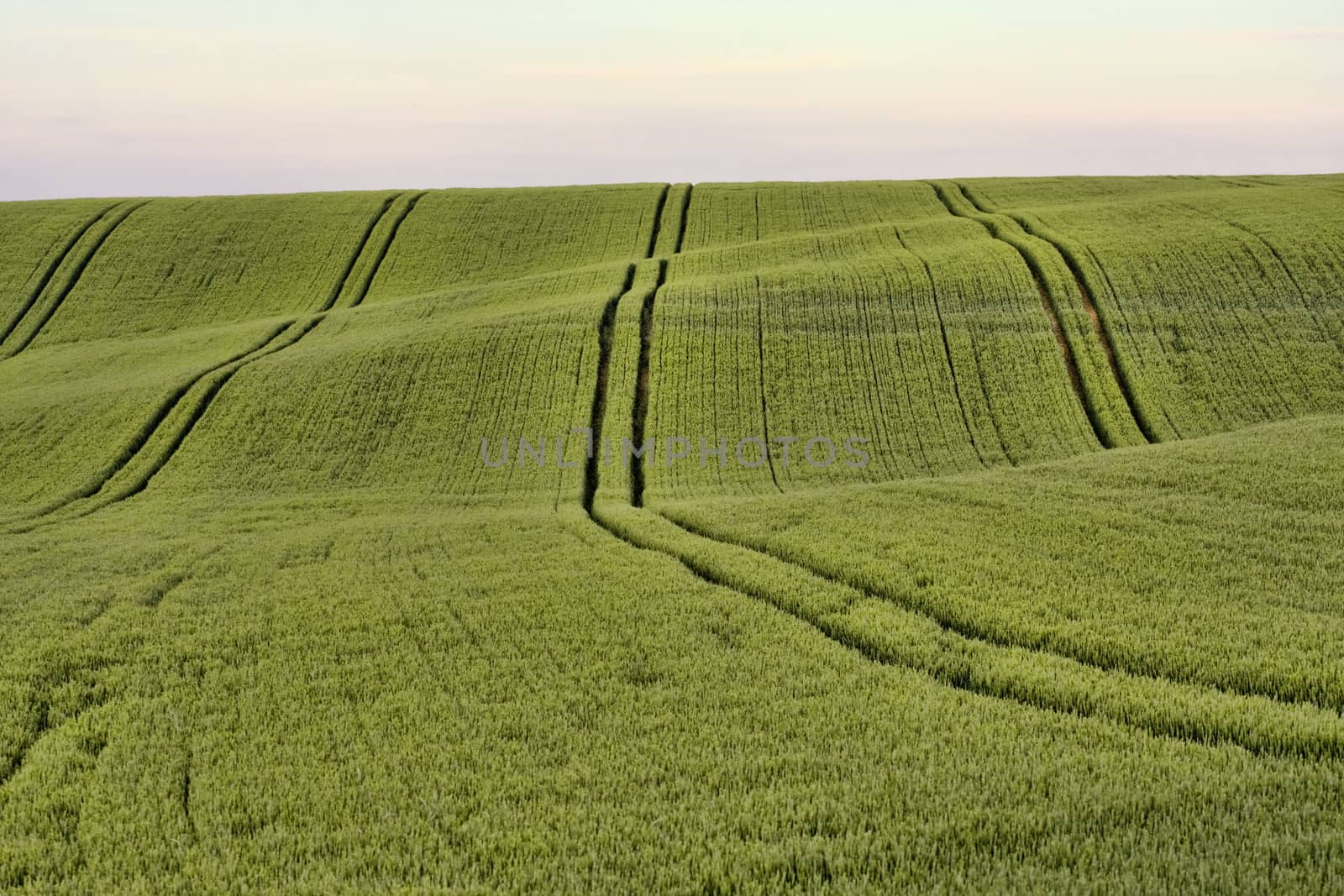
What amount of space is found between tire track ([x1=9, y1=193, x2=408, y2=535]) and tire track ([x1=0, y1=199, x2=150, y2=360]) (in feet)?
48.7

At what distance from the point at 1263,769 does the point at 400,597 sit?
13.4 metres

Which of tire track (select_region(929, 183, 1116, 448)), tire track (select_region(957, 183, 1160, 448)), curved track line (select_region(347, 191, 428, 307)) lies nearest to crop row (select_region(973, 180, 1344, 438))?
tire track (select_region(957, 183, 1160, 448))

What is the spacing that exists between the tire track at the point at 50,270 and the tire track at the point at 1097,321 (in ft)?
180

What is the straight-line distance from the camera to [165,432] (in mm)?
37031

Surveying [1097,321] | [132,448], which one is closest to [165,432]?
[132,448]

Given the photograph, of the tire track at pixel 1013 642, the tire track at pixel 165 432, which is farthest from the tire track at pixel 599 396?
the tire track at pixel 165 432

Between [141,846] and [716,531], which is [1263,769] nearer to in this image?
[141,846]

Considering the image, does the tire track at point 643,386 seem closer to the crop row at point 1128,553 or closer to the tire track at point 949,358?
the crop row at point 1128,553

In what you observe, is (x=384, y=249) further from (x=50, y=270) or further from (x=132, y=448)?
(x=132, y=448)

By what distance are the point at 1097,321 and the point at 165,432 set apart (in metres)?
36.7

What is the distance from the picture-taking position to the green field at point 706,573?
8477mm

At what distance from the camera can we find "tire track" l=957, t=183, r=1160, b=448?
35.5 metres

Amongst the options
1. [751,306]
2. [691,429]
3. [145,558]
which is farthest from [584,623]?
[751,306]

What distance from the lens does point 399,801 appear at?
30.4 ft
